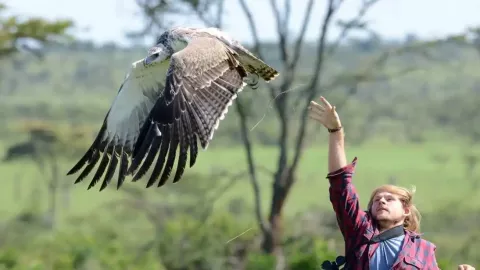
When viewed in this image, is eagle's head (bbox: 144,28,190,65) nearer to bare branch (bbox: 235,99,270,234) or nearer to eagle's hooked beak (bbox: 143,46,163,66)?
eagle's hooked beak (bbox: 143,46,163,66)

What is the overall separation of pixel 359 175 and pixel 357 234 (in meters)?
40.9

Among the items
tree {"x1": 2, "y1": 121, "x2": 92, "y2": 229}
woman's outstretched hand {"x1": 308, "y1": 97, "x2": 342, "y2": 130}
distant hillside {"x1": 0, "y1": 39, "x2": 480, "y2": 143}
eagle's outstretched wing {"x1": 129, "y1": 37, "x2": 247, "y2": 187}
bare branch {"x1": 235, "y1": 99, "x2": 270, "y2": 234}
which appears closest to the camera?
woman's outstretched hand {"x1": 308, "y1": 97, "x2": 342, "y2": 130}

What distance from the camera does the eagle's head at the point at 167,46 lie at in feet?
20.6

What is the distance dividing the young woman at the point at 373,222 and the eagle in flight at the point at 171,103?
2.73 ft

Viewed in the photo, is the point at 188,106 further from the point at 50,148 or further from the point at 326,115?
the point at 50,148

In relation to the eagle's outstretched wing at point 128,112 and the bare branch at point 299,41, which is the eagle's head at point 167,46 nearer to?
the eagle's outstretched wing at point 128,112

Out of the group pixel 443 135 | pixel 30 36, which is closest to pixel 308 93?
pixel 30 36

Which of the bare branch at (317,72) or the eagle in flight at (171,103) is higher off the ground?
the bare branch at (317,72)

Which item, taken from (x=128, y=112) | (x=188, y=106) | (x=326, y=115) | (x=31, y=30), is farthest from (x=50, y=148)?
(x=326, y=115)

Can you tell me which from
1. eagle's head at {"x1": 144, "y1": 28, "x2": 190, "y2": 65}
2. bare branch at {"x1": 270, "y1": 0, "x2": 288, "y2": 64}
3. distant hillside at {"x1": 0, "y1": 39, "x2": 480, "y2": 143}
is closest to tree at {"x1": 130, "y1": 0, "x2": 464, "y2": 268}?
bare branch at {"x1": 270, "y1": 0, "x2": 288, "y2": 64}

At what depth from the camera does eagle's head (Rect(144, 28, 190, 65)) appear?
6270 millimetres

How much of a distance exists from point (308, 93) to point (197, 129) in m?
10.5

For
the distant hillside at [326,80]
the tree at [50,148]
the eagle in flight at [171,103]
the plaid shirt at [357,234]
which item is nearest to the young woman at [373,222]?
the plaid shirt at [357,234]

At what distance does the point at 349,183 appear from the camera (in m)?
4.67
